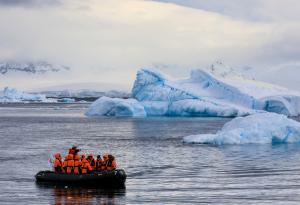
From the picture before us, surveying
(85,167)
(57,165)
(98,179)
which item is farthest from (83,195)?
(57,165)

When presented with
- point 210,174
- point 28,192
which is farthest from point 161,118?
point 28,192

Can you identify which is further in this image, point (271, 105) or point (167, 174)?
point (271, 105)

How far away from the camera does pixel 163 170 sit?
35219 millimetres

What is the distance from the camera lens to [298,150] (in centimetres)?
4488

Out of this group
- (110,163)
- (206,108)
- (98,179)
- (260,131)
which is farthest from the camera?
(206,108)

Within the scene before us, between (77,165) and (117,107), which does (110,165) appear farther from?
(117,107)

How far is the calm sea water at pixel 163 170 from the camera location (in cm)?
2631

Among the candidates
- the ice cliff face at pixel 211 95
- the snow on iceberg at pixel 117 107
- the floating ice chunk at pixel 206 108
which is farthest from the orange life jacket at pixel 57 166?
the snow on iceberg at pixel 117 107

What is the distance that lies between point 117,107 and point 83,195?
2386 inches

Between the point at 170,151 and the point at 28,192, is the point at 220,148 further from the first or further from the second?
the point at 28,192

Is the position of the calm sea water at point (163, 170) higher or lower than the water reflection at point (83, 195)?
higher

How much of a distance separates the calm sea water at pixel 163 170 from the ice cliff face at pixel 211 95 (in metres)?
18.6

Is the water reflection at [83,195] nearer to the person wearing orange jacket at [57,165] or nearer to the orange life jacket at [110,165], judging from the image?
the person wearing orange jacket at [57,165]

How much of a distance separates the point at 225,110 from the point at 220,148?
33.3 m
